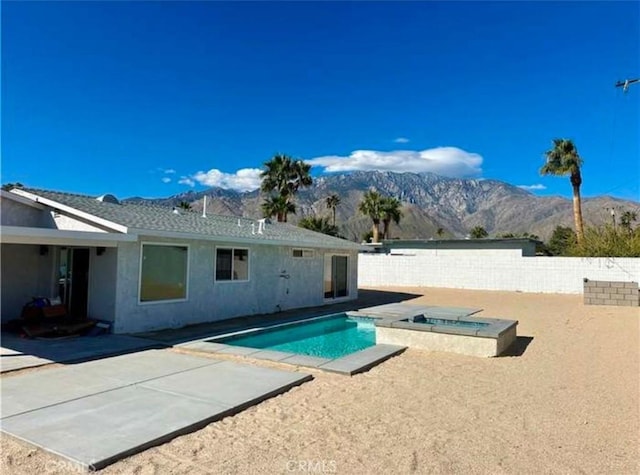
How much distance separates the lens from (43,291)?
456 inches

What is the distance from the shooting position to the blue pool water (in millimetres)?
10258

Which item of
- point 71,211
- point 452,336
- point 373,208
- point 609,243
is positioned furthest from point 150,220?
point 373,208

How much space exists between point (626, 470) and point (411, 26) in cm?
1819

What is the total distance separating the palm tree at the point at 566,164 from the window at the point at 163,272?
29.8 m

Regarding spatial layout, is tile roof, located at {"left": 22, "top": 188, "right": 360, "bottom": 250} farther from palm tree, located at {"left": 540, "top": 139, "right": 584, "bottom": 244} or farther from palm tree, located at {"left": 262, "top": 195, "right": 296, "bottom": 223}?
palm tree, located at {"left": 540, "top": 139, "right": 584, "bottom": 244}

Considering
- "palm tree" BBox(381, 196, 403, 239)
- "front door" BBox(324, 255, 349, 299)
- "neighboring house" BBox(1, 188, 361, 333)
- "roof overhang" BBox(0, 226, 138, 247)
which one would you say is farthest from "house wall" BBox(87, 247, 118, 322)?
"palm tree" BBox(381, 196, 403, 239)

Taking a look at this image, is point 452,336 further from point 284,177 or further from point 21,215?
point 284,177

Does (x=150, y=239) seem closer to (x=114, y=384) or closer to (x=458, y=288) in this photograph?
(x=114, y=384)

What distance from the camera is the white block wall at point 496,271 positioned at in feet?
72.7

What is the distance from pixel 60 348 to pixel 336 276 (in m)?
11.8

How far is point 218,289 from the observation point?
1265cm

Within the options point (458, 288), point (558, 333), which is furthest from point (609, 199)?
point (558, 333)

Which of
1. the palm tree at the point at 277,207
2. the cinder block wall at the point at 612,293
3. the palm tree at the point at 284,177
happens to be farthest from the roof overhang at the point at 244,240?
the palm tree at the point at 284,177

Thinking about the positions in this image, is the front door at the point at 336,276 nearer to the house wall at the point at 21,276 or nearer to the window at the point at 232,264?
the window at the point at 232,264
